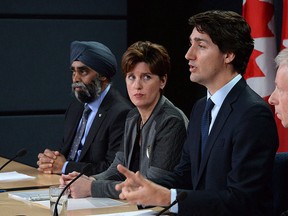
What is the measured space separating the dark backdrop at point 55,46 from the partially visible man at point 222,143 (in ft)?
7.78

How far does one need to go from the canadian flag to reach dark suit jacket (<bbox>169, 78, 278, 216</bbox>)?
1.31m

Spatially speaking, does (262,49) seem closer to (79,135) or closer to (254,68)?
(254,68)

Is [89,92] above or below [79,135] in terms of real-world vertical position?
above

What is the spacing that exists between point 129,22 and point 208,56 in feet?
8.98

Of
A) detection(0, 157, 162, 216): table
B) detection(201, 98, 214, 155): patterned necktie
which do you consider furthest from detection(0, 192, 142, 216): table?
detection(201, 98, 214, 155): patterned necktie

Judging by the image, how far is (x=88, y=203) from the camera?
2.91 metres

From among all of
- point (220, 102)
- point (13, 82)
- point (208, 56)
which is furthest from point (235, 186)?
point (13, 82)

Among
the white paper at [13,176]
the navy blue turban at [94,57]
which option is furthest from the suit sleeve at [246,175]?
the navy blue turban at [94,57]

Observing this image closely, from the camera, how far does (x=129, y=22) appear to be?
5.47m

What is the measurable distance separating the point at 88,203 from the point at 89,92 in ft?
3.98

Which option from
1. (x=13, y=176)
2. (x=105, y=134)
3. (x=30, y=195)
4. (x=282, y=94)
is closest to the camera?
(x=282, y=94)

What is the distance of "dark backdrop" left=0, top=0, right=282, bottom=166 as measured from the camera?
17.1ft

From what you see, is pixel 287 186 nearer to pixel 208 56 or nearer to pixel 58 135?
pixel 208 56

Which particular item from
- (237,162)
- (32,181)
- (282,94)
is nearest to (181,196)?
(237,162)
